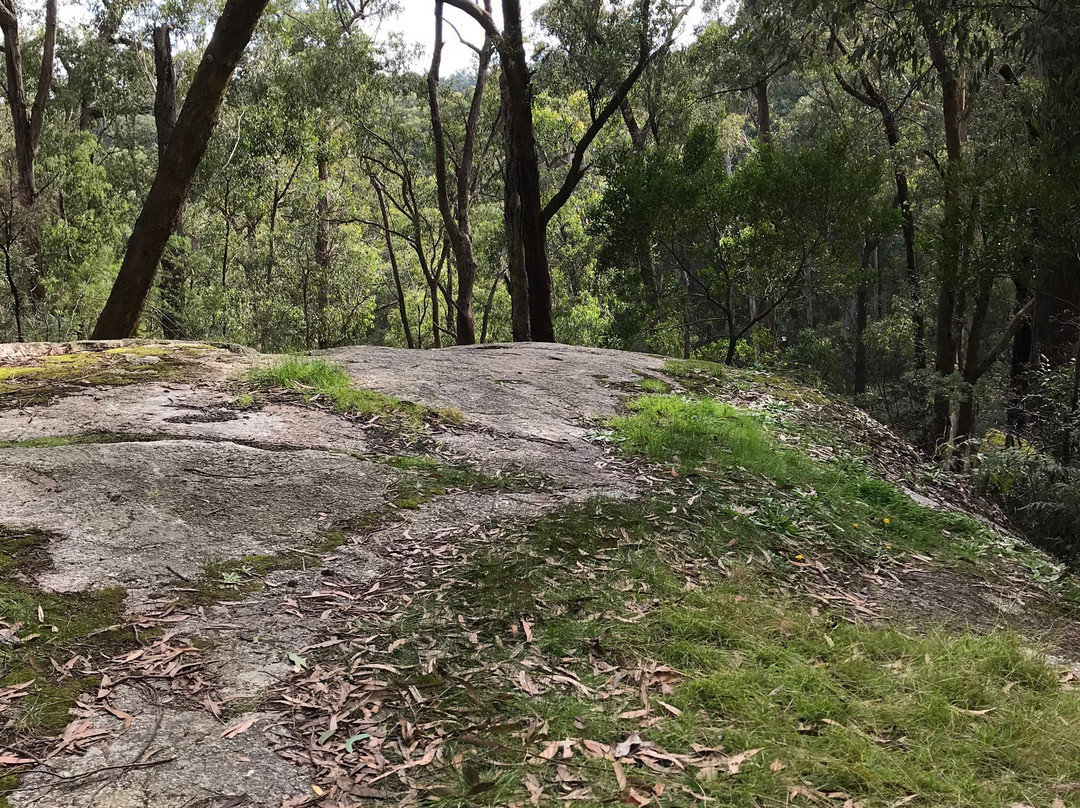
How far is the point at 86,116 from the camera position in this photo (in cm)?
2358

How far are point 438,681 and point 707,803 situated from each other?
1009 millimetres

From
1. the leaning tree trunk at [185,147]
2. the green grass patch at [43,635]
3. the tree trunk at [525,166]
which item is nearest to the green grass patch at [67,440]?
the green grass patch at [43,635]

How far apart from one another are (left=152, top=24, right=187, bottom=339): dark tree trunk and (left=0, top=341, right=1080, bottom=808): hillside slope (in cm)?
495

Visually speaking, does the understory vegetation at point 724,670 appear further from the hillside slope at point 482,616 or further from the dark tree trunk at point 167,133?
the dark tree trunk at point 167,133

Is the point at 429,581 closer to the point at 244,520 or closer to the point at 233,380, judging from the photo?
the point at 244,520

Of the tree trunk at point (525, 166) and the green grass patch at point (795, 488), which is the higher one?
the tree trunk at point (525, 166)

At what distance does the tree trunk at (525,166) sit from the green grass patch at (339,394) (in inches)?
253

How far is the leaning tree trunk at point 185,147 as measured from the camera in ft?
25.1

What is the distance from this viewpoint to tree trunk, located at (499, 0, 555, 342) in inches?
464

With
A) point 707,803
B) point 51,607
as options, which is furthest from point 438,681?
point 51,607

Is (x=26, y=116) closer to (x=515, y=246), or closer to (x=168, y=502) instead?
(x=515, y=246)

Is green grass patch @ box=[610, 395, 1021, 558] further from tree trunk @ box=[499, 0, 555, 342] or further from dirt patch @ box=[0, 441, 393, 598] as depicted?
tree trunk @ box=[499, 0, 555, 342]

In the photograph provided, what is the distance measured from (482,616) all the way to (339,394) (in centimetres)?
308

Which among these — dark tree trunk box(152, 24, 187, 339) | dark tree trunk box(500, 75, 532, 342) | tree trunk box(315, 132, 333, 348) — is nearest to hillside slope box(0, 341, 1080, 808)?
dark tree trunk box(152, 24, 187, 339)
